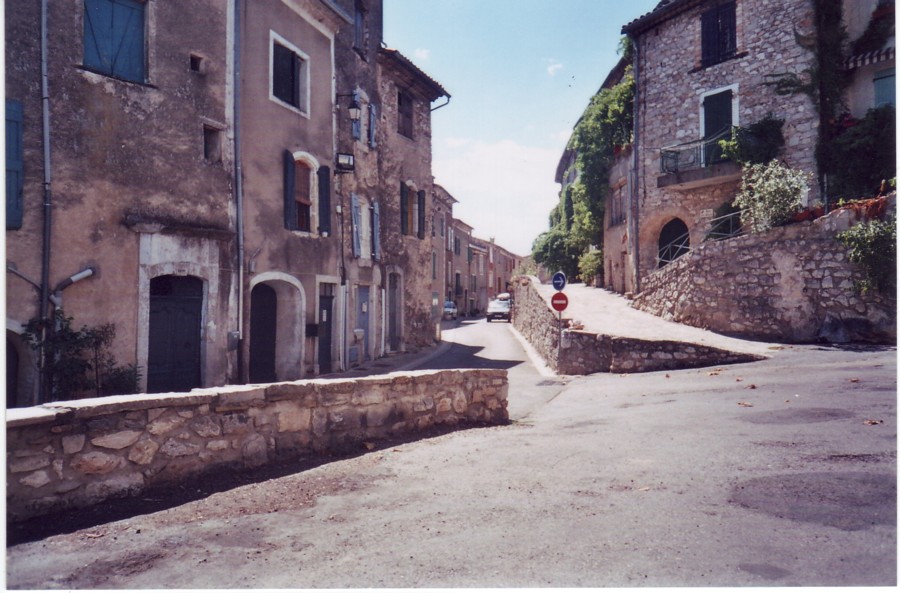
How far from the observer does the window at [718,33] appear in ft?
49.5

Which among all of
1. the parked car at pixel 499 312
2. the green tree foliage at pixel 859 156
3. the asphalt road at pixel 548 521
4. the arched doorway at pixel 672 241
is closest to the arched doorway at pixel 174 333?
the asphalt road at pixel 548 521

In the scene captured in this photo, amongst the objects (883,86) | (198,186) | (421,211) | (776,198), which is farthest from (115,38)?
(883,86)

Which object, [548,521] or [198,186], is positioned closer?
[548,521]

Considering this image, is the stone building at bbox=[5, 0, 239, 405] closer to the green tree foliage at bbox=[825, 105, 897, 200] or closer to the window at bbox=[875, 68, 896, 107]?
the green tree foliage at bbox=[825, 105, 897, 200]

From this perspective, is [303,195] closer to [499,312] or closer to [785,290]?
[785,290]

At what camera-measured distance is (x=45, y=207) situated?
7289mm

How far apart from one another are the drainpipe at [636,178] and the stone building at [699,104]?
0.03 meters

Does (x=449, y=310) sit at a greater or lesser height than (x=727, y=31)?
lesser

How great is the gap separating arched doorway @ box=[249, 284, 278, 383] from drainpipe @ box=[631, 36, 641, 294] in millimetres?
10879

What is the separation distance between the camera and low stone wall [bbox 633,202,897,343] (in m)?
9.59

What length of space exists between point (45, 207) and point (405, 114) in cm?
1212

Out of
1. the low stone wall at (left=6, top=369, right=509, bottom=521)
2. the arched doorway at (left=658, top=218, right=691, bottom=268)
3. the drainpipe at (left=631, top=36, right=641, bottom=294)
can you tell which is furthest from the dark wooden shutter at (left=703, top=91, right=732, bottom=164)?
the low stone wall at (left=6, top=369, right=509, bottom=521)

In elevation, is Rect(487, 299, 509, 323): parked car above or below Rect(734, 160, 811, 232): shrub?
below

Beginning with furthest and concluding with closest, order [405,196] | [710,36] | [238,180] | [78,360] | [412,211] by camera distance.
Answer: [412,211] → [405,196] → [710,36] → [238,180] → [78,360]
